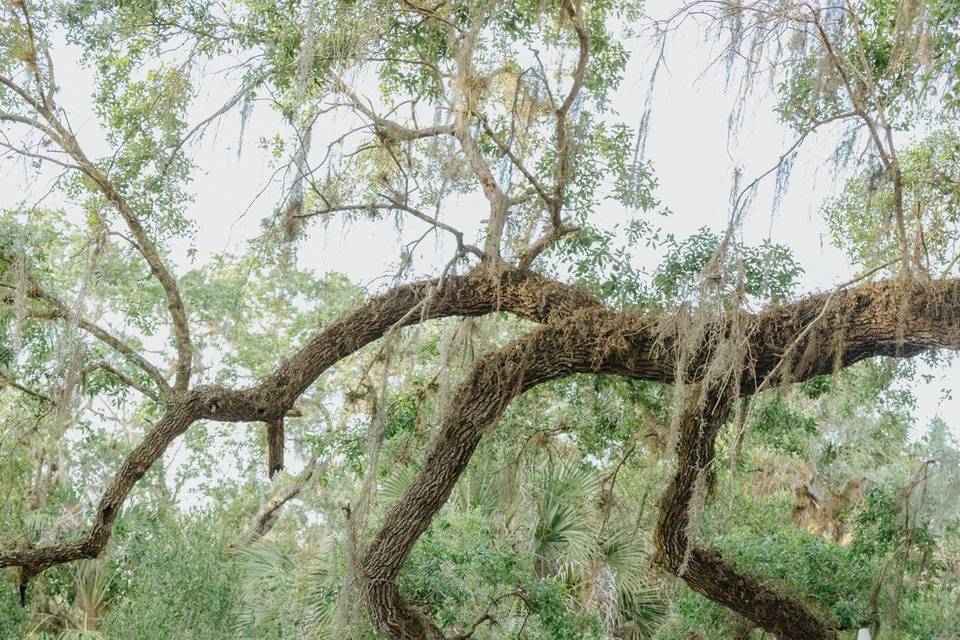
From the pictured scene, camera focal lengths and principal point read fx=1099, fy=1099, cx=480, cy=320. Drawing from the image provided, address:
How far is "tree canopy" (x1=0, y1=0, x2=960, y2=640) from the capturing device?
4.23 metres

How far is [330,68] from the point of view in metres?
5.71

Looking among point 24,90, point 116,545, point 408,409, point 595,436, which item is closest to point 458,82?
point 408,409

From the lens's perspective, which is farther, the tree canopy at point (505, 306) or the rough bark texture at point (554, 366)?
the tree canopy at point (505, 306)

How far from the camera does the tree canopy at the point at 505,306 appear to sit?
13.9 feet

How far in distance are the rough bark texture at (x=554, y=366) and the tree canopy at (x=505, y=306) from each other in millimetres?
14

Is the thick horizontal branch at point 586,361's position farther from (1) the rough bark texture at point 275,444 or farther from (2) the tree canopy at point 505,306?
(1) the rough bark texture at point 275,444

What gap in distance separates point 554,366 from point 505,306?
1.64ft

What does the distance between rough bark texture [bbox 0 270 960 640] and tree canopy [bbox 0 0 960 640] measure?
0.01m

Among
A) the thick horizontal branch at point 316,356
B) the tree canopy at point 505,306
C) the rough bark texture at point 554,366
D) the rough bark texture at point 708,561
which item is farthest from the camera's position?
the thick horizontal branch at point 316,356

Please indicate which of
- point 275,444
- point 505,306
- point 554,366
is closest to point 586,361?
point 554,366

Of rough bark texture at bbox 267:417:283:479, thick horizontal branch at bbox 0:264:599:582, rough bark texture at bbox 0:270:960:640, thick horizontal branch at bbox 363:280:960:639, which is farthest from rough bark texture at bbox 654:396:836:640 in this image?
rough bark texture at bbox 267:417:283:479

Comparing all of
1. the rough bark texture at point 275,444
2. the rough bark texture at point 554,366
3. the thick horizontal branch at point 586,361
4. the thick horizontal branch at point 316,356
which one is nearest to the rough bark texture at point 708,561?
the rough bark texture at point 554,366

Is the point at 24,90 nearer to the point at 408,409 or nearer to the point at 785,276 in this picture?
the point at 408,409

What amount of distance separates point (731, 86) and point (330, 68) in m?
2.45
